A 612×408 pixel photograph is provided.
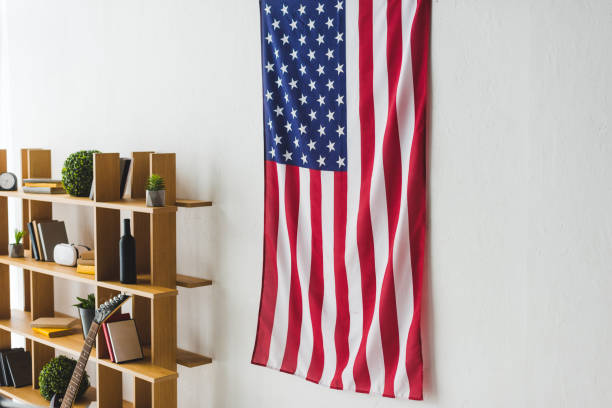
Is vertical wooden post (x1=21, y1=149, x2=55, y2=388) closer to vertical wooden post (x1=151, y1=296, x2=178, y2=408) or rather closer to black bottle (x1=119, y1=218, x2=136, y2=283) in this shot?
black bottle (x1=119, y1=218, x2=136, y2=283)

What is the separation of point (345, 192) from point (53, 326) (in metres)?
1.89

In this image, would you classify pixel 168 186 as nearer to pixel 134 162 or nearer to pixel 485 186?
pixel 134 162

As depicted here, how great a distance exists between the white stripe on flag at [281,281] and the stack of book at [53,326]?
132 cm

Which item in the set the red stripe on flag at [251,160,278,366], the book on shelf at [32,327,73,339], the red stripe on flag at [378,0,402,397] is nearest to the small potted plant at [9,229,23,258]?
the book on shelf at [32,327,73,339]

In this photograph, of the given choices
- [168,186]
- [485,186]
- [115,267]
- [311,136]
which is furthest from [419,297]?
[115,267]

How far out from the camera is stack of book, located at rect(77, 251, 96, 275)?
129 inches

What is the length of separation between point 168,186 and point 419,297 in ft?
4.09

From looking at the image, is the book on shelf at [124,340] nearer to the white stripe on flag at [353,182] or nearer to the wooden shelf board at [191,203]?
the wooden shelf board at [191,203]

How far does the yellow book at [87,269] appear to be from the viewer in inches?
129

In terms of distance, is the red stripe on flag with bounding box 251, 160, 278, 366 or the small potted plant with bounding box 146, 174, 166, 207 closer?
the red stripe on flag with bounding box 251, 160, 278, 366

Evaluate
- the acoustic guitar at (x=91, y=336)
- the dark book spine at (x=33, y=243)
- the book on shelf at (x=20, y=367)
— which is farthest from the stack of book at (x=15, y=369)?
the acoustic guitar at (x=91, y=336)

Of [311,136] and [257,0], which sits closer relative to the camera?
[311,136]

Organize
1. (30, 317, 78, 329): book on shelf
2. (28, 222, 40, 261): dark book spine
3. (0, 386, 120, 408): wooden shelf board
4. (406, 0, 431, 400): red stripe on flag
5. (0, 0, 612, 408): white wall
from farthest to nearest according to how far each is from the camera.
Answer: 1. (28, 222, 40, 261): dark book spine
2. (30, 317, 78, 329): book on shelf
3. (0, 386, 120, 408): wooden shelf board
4. (406, 0, 431, 400): red stripe on flag
5. (0, 0, 612, 408): white wall

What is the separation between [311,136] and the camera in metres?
2.67
